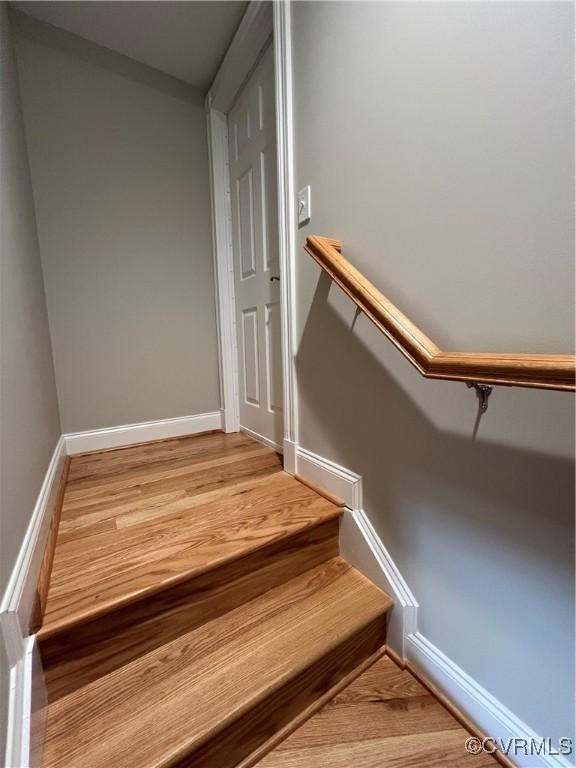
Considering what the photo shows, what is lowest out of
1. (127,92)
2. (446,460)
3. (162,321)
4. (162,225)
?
(446,460)

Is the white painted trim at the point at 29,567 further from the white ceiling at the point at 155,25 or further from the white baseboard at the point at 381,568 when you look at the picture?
the white ceiling at the point at 155,25

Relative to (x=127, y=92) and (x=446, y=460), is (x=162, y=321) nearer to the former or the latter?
(x=127, y=92)

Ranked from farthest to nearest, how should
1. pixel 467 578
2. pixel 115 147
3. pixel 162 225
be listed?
pixel 162 225 → pixel 115 147 → pixel 467 578

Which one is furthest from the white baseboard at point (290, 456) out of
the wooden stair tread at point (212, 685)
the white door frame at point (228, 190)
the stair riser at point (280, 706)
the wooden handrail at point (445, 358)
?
the wooden handrail at point (445, 358)

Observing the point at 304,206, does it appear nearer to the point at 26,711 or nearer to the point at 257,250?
the point at 257,250

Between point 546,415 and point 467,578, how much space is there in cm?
46

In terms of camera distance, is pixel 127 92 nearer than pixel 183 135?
Yes

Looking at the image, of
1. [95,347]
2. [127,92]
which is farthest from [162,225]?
[95,347]

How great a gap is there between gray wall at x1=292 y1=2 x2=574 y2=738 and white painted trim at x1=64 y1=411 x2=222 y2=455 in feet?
4.22

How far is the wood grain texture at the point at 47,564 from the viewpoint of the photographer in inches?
27.5

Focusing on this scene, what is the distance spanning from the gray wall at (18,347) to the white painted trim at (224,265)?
911 mm

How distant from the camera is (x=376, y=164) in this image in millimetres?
933

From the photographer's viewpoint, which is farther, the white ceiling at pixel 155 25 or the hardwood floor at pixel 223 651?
the white ceiling at pixel 155 25

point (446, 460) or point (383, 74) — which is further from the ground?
point (383, 74)
